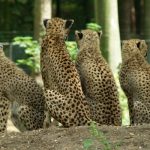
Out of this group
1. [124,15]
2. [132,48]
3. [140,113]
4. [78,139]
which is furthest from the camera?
[124,15]

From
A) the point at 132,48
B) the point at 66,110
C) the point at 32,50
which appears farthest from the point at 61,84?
Result: the point at 32,50

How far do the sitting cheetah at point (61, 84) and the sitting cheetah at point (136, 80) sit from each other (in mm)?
618

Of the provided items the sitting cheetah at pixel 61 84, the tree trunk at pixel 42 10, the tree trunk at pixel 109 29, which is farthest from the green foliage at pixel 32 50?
the sitting cheetah at pixel 61 84

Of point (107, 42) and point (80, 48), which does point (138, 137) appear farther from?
point (107, 42)

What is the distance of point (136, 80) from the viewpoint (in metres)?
7.90

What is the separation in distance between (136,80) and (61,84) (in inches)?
33.1

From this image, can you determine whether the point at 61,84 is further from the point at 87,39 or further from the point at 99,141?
the point at 99,141

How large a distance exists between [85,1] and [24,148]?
23.4 m

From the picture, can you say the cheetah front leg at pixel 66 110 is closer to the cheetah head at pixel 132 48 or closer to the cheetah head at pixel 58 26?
the cheetah head at pixel 58 26

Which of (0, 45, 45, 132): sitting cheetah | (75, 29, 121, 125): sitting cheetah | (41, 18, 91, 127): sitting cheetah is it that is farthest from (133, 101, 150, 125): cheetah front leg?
(0, 45, 45, 132): sitting cheetah

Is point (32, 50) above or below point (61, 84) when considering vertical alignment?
above

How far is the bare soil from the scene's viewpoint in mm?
6348

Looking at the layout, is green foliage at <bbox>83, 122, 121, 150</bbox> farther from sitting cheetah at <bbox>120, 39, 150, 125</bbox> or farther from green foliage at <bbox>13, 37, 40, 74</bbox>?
green foliage at <bbox>13, 37, 40, 74</bbox>

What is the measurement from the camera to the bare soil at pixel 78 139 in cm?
635
